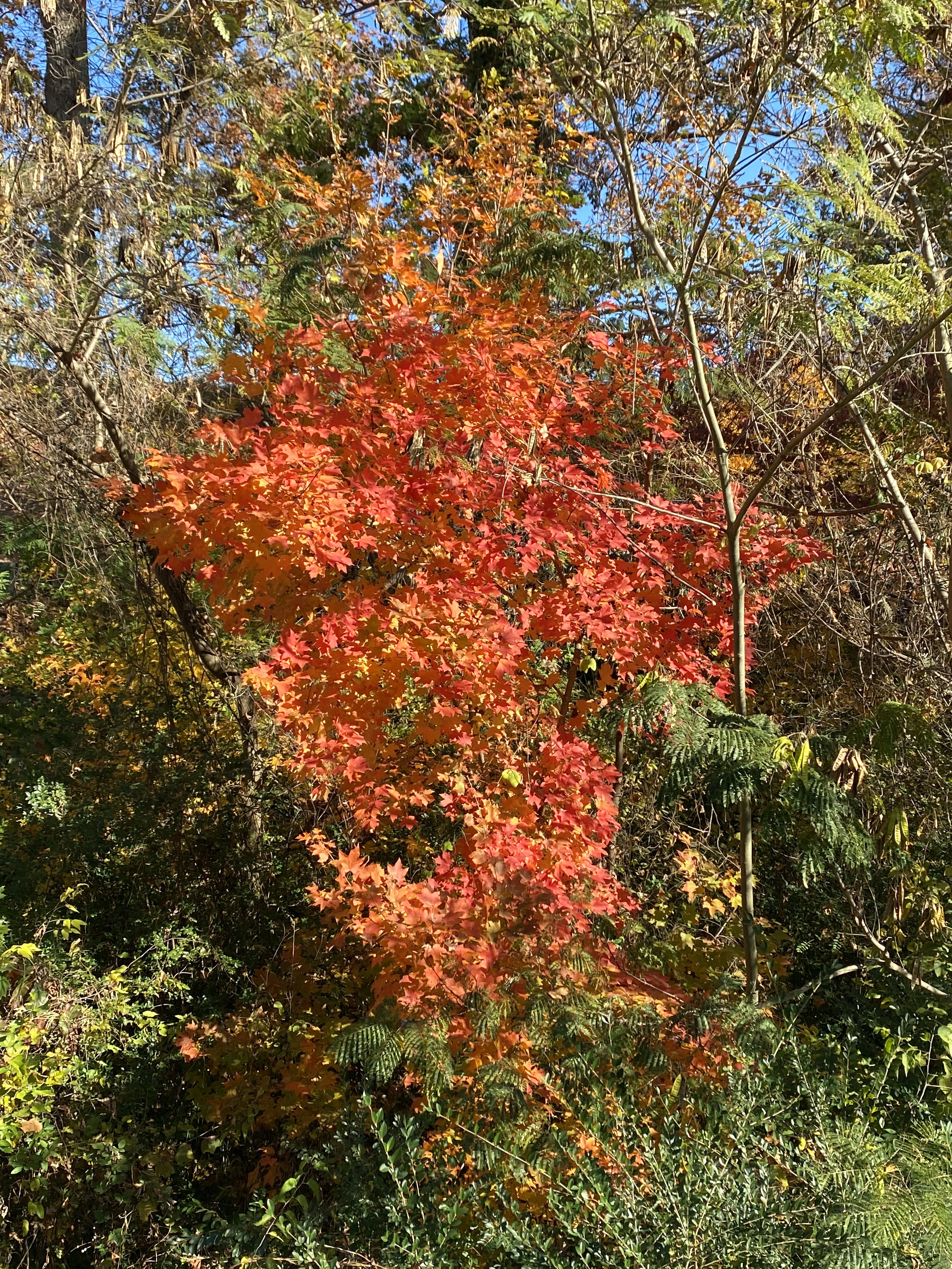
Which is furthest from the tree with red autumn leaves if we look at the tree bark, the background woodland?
the tree bark

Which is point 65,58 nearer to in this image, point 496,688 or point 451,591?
point 451,591

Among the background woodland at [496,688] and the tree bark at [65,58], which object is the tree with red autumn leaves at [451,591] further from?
the tree bark at [65,58]

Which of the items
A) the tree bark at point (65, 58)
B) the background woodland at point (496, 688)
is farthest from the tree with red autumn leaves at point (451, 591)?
the tree bark at point (65, 58)

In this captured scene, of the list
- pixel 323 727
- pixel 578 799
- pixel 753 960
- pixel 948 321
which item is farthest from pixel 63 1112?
pixel 948 321

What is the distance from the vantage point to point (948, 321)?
144 inches

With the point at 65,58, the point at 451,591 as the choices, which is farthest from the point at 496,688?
the point at 65,58

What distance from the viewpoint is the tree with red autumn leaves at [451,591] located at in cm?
377

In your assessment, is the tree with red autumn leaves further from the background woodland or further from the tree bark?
the tree bark

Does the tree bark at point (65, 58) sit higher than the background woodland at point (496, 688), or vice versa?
the tree bark at point (65, 58)

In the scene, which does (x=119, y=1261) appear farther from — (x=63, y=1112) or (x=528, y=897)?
(x=528, y=897)

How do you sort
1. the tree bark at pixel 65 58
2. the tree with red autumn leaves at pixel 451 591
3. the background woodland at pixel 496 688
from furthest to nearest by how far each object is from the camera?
the tree bark at pixel 65 58 < the tree with red autumn leaves at pixel 451 591 < the background woodland at pixel 496 688

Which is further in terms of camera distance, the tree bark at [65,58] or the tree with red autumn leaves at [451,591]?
the tree bark at [65,58]

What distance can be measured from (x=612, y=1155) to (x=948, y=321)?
369 centimetres

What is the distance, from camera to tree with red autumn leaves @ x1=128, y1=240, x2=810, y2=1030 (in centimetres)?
377
